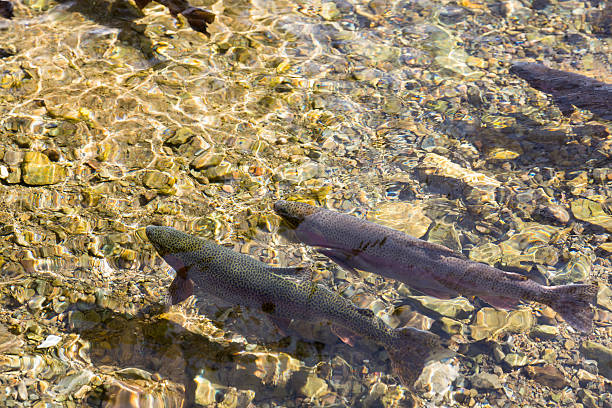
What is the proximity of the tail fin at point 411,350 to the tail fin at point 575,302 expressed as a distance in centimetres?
118

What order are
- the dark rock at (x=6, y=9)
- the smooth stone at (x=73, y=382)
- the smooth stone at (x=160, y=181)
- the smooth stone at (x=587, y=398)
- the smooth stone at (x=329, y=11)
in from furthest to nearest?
the smooth stone at (x=329, y=11) < the dark rock at (x=6, y=9) < the smooth stone at (x=160, y=181) < the smooth stone at (x=587, y=398) < the smooth stone at (x=73, y=382)

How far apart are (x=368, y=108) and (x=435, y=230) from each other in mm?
2319

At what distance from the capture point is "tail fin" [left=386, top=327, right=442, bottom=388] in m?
4.14

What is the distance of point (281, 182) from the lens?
18.8ft

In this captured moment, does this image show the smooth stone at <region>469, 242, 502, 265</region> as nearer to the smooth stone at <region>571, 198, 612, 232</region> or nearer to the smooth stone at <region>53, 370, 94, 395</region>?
the smooth stone at <region>571, 198, 612, 232</region>

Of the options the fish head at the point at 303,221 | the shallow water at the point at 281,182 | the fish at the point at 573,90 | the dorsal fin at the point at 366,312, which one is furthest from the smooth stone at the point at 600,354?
the fish at the point at 573,90

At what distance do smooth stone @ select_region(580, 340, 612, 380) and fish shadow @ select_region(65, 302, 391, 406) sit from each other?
6.49 feet

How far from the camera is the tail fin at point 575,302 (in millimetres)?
4254

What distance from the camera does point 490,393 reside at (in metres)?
4.33

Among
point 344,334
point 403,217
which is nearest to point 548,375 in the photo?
point 344,334

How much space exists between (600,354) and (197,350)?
382cm

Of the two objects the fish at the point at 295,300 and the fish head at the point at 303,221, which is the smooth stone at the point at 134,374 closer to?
the fish at the point at 295,300

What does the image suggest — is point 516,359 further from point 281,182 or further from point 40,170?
point 40,170

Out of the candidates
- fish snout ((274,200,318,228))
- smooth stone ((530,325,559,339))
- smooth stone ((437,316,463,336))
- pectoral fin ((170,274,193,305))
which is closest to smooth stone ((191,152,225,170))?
fish snout ((274,200,318,228))
